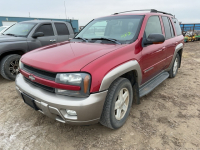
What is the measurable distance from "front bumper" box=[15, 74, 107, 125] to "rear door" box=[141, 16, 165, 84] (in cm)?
118

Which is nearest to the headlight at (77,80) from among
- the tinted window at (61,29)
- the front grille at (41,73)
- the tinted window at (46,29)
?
the front grille at (41,73)

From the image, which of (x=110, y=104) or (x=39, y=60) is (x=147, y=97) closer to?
(x=110, y=104)

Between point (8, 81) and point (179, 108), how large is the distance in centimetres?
438

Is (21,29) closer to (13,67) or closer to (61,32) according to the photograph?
(61,32)

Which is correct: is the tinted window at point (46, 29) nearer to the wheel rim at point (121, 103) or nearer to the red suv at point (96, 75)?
the red suv at point (96, 75)

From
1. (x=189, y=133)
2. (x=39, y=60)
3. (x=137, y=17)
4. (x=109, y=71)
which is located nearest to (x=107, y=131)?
(x=109, y=71)

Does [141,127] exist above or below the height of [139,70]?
below

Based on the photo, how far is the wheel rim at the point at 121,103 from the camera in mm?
2305

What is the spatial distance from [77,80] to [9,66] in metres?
3.23

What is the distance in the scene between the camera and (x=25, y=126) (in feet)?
8.19

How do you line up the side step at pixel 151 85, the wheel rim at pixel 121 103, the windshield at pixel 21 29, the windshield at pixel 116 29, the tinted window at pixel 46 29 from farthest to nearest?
1. the tinted window at pixel 46 29
2. the windshield at pixel 21 29
3. the side step at pixel 151 85
4. the windshield at pixel 116 29
5. the wheel rim at pixel 121 103

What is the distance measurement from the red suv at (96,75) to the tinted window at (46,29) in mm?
2653

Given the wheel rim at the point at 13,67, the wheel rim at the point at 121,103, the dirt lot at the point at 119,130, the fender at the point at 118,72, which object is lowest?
the dirt lot at the point at 119,130

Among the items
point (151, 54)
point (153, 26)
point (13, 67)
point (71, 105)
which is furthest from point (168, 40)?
point (13, 67)
